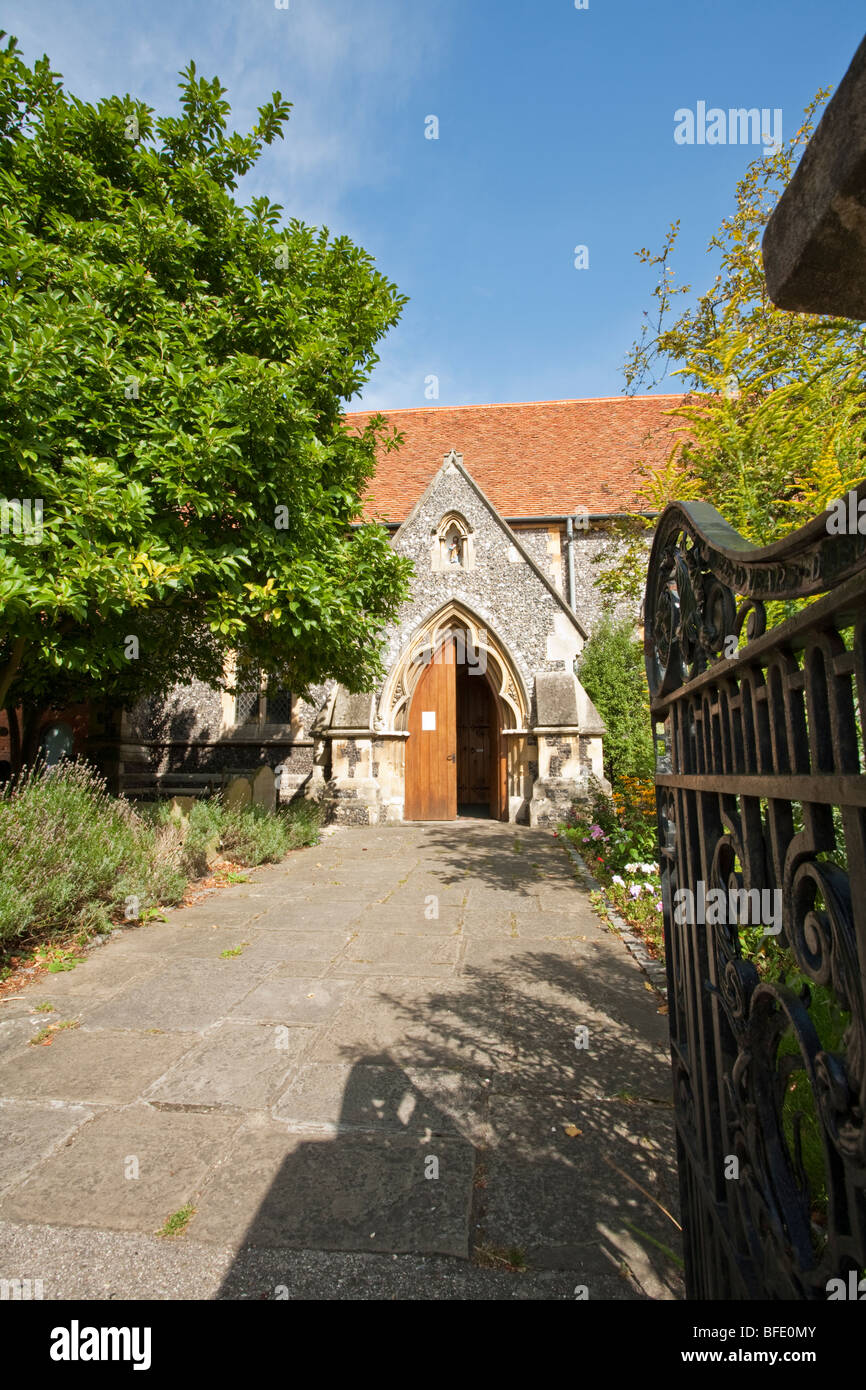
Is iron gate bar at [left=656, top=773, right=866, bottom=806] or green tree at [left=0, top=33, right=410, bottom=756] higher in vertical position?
green tree at [left=0, top=33, right=410, bottom=756]

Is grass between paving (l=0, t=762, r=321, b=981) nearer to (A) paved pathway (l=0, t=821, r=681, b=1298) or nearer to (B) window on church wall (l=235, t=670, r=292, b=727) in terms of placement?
(A) paved pathway (l=0, t=821, r=681, b=1298)

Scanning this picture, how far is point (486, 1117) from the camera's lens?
8.38ft

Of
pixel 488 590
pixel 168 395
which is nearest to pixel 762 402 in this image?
pixel 168 395

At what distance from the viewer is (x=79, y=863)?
4.99 m

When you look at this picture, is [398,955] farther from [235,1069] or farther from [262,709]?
[262,709]

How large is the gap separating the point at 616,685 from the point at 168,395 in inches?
388

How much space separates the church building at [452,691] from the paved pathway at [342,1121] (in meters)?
6.39

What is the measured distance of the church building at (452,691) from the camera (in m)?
11.6

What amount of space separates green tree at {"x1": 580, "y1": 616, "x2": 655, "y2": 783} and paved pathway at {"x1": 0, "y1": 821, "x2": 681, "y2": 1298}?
8330 mm

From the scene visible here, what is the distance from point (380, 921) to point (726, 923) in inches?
178

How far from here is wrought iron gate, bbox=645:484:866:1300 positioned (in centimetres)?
78

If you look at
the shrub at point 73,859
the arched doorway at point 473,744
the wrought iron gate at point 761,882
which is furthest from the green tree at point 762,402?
the arched doorway at point 473,744

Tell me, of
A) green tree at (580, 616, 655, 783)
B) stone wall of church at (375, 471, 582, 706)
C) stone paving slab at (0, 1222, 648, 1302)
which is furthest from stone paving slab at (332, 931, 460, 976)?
green tree at (580, 616, 655, 783)
